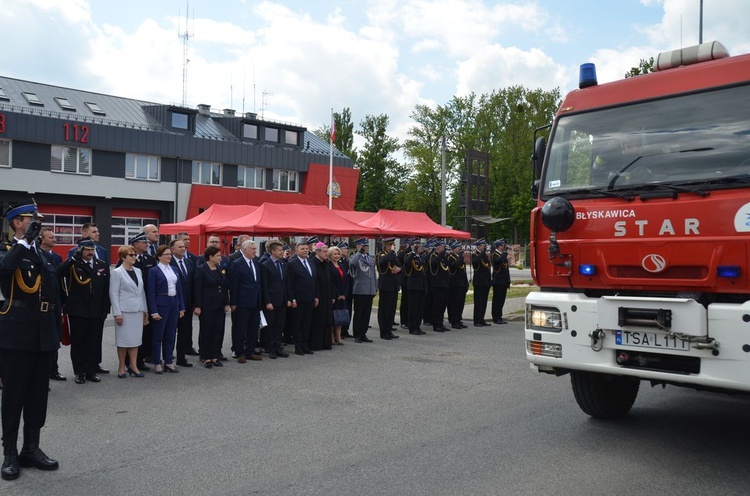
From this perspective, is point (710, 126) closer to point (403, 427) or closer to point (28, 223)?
point (403, 427)

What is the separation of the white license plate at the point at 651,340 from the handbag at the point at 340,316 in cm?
719

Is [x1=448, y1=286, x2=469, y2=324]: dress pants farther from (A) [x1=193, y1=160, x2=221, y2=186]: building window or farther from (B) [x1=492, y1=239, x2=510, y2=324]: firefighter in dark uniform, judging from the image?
(A) [x1=193, y1=160, x2=221, y2=186]: building window

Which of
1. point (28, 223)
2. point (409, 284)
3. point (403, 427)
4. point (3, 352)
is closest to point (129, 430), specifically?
point (3, 352)

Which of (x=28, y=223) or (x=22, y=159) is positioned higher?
(x=22, y=159)

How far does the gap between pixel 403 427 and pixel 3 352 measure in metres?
3.44

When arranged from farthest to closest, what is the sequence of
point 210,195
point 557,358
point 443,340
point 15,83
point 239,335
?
point 210,195, point 15,83, point 443,340, point 239,335, point 557,358

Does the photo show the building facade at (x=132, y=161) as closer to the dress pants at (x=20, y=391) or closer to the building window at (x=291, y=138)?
the building window at (x=291, y=138)

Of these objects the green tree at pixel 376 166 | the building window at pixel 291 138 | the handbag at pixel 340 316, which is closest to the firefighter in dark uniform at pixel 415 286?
the handbag at pixel 340 316

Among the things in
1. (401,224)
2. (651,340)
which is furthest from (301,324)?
(401,224)

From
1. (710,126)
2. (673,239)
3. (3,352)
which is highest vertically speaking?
(710,126)

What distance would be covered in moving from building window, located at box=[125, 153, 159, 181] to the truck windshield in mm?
37313

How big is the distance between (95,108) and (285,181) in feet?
43.9

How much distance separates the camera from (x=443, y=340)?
41.0 feet

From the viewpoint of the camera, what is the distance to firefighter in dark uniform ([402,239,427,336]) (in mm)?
13547
